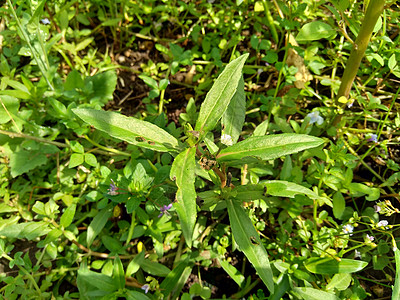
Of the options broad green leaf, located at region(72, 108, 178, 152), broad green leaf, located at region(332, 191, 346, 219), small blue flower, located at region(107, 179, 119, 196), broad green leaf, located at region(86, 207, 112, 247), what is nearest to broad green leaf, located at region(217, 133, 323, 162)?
broad green leaf, located at region(72, 108, 178, 152)

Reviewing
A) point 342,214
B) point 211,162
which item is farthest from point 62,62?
point 342,214

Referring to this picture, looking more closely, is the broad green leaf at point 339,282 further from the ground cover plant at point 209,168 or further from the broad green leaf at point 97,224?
the broad green leaf at point 97,224

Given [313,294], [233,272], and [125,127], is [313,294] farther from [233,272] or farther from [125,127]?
[125,127]

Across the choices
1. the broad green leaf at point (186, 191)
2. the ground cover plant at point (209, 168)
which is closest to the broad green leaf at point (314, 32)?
the ground cover plant at point (209, 168)

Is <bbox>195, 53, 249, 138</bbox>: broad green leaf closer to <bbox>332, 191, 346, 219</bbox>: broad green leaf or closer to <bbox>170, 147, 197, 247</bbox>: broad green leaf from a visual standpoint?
<bbox>170, 147, 197, 247</bbox>: broad green leaf

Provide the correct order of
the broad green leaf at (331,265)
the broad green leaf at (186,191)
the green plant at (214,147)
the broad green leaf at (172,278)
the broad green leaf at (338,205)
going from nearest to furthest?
the broad green leaf at (186,191), the green plant at (214,147), the broad green leaf at (331,265), the broad green leaf at (172,278), the broad green leaf at (338,205)
